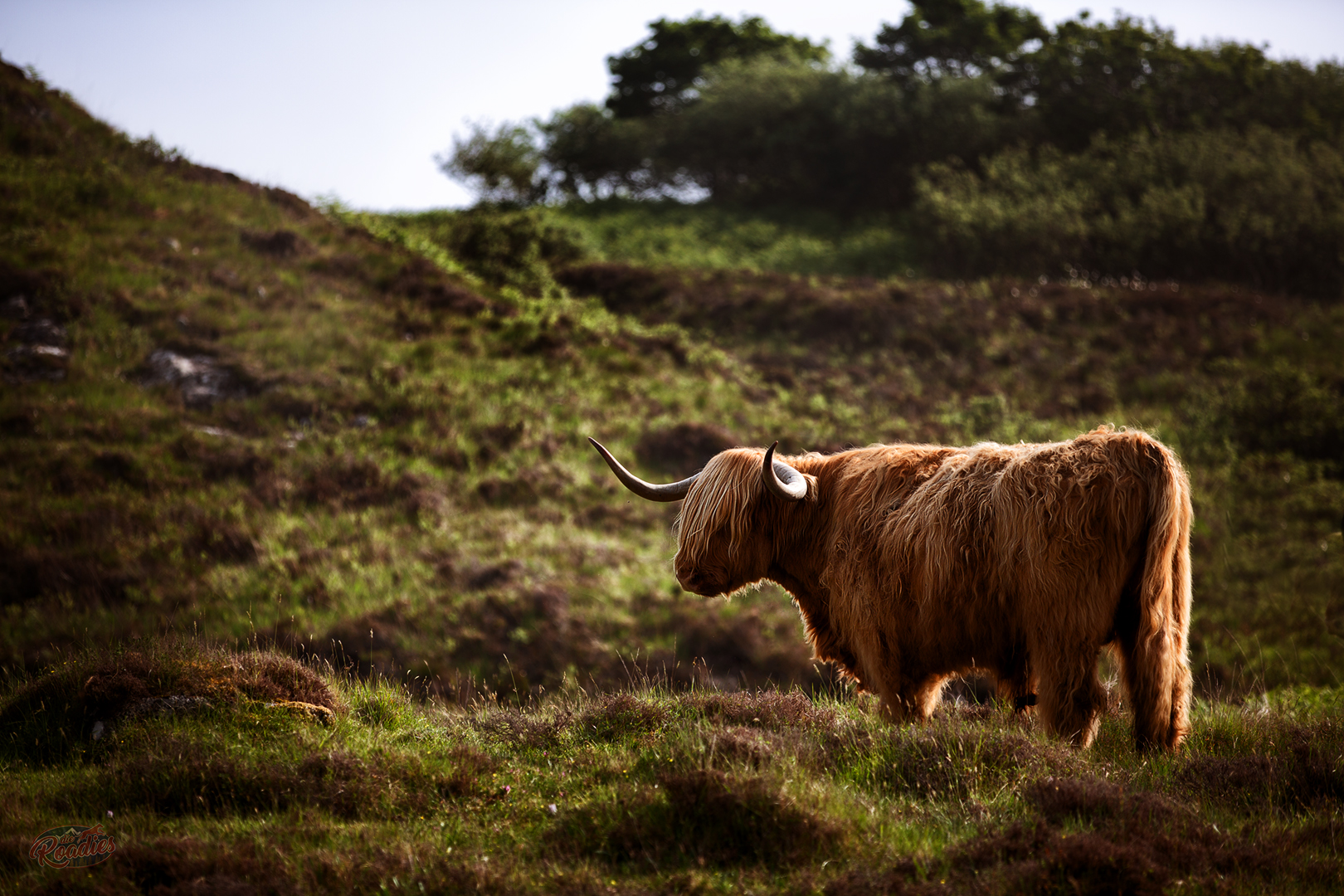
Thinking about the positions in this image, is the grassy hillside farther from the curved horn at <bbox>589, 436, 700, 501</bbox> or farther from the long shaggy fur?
the curved horn at <bbox>589, 436, 700, 501</bbox>

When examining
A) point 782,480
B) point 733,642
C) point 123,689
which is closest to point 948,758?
point 782,480

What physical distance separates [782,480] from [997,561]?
153cm

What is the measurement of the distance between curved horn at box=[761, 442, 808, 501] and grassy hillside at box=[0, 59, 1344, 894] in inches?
48.7

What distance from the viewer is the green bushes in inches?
905

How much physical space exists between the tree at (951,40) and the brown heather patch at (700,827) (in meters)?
35.6

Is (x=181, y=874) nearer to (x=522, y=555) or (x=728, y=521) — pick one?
(x=728, y=521)

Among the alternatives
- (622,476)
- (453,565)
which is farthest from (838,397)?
(622,476)

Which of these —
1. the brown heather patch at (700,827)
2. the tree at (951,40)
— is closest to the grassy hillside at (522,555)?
the brown heather patch at (700,827)

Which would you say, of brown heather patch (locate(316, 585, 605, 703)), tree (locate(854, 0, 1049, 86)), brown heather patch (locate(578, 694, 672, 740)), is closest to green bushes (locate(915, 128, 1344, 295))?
tree (locate(854, 0, 1049, 86))

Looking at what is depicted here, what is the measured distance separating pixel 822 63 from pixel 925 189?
1757cm

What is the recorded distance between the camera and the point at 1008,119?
3056 cm

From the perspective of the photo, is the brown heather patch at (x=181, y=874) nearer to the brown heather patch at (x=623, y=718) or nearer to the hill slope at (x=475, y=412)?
the brown heather patch at (x=623, y=718)

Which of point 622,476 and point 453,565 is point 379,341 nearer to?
point 453,565

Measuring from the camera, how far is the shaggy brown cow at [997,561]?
4102mm
